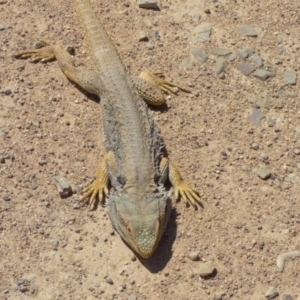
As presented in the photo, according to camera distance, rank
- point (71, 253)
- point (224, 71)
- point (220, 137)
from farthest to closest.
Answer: point (224, 71) < point (220, 137) < point (71, 253)

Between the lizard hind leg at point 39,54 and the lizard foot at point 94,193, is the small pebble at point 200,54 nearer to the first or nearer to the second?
the lizard hind leg at point 39,54

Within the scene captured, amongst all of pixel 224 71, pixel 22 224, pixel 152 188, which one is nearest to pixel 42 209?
pixel 22 224

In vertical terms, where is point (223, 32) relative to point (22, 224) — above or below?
above

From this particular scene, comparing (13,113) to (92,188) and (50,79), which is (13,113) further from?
(92,188)

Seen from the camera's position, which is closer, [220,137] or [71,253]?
[71,253]

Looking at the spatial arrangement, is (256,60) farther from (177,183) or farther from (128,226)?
(128,226)

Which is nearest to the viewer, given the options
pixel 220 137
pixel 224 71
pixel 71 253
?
pixel 71 253

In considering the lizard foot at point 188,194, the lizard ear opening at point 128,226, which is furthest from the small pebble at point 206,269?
the lizard ear opening at point 128,226
